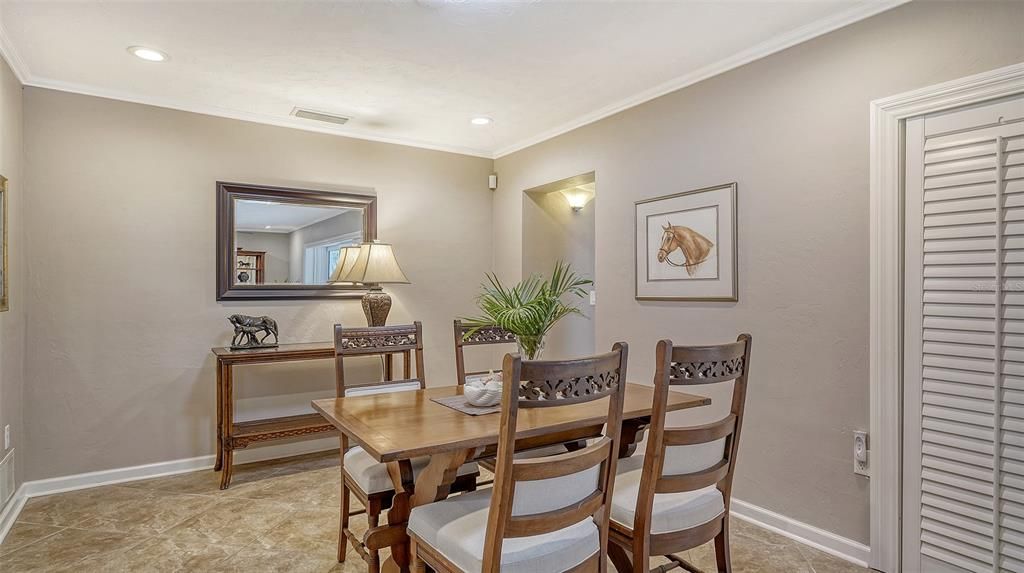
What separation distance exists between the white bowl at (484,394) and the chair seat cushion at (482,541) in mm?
417

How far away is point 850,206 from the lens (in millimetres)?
2457

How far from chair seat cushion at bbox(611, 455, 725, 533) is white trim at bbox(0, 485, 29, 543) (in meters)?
2.98

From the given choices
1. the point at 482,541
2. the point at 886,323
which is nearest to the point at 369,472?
the point at 482,541

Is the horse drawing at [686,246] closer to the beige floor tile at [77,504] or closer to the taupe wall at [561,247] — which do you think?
the taupe wall at [561,247]

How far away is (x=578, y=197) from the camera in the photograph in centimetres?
486

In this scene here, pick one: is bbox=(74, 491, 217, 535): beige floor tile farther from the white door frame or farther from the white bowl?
the white door frame

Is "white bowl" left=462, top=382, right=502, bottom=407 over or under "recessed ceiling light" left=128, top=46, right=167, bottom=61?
under

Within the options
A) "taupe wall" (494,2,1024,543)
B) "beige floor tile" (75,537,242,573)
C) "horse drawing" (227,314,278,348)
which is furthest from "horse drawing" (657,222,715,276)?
"beige floor tile" (75,537,242,573)

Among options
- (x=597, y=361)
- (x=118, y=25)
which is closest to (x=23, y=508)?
(x=118, y=25)

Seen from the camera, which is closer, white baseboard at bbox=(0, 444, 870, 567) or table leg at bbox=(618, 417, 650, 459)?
table leg at bbox=(618, 417, 650, 459)

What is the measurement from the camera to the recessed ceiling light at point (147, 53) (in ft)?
9.25

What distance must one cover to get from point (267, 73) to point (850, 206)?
10.3 ft

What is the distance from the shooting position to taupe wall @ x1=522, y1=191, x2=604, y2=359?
15.3 feet

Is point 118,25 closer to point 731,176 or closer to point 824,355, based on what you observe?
point 731,176
